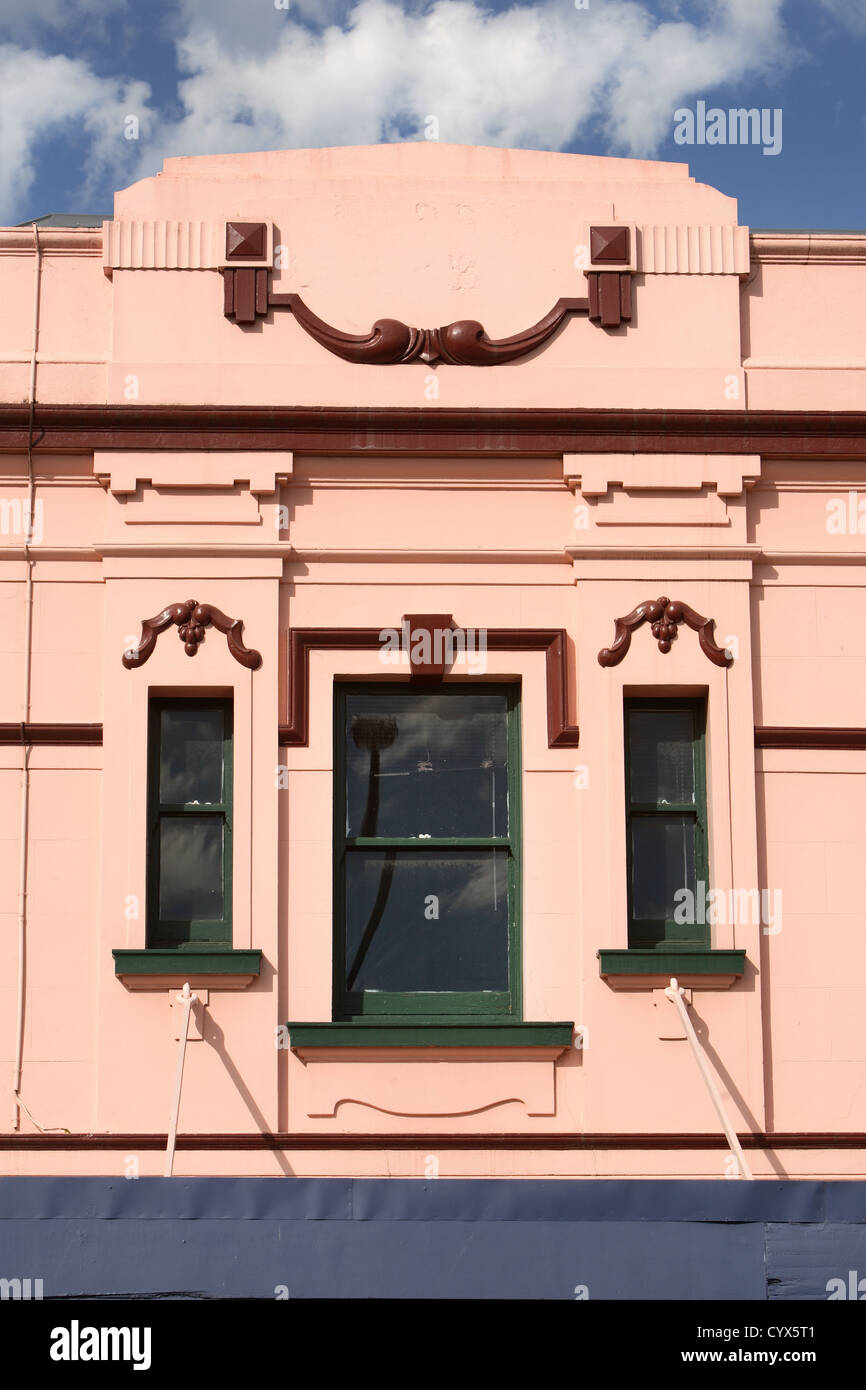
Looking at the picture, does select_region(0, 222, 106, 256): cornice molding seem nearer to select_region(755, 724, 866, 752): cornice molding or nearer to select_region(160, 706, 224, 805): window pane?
select_region(160, 706, 224, 805): window pane

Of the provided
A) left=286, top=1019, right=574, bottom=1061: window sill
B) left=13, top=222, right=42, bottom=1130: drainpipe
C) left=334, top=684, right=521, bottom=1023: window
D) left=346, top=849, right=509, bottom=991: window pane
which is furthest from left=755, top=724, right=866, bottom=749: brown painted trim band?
left=13, top=222, right=42, bottom=1130: drainpipe

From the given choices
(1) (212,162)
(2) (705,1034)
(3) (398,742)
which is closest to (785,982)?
(2) (705,1034)

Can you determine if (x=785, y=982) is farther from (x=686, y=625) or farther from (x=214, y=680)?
(x=214, y=680)

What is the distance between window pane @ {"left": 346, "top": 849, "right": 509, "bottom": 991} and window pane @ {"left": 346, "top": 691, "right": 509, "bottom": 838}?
6.7 inches

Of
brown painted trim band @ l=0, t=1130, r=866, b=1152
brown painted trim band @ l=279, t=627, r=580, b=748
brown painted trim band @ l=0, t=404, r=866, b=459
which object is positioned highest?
brown painted trim band @ l=0, t=404, r=866, b=459

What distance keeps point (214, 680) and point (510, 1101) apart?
2790 mm

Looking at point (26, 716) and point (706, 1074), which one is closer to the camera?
point (706, 1074)

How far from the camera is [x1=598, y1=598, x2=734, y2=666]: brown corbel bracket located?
10250 millimetres

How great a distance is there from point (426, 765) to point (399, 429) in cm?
192

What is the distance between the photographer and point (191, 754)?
10.3 metres

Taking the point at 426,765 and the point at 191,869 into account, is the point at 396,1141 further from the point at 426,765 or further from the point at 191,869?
the point at 426,765

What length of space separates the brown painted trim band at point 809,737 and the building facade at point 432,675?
→ 0.03 meters

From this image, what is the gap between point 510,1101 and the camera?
9742 mm

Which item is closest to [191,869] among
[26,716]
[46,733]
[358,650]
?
[46,733]
